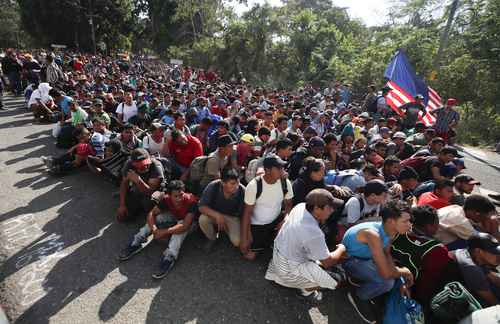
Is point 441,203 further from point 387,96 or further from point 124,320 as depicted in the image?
point 387,96

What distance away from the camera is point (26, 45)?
4791 centimetres

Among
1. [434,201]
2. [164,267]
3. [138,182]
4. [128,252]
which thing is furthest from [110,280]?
[434,201]

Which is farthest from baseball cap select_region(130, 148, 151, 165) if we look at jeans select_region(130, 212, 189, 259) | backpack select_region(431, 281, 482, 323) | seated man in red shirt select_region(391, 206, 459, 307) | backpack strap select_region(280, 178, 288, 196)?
backpack select_region(431, 281, 482, 323)

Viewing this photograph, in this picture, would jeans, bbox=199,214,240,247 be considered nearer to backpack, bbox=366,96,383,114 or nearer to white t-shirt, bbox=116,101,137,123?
white t-shirt, bbox=116,101,137,123

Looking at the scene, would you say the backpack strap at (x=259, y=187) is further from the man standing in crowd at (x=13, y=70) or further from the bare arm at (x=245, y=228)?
the man standing in crowd at (x=13, y=70)

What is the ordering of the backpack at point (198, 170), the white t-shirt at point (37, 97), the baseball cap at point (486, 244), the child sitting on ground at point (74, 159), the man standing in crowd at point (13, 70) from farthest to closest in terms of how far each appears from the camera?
the man standing in crowd at point (13, 70) → the white t-shirt at point (37, 97) → the child sitting on ground at point (74, 159) → the backpack at point (198, 170) → the baseball cap at point (486, 244)

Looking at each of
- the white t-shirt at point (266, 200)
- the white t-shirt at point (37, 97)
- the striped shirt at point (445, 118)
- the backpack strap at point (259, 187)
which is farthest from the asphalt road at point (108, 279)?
the striped shirt at point (445, 118)

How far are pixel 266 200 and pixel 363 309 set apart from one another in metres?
1.75

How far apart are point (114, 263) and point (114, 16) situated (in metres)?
38.3

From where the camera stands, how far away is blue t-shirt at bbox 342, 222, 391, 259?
9.44ft

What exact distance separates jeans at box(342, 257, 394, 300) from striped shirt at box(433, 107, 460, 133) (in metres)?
7.64

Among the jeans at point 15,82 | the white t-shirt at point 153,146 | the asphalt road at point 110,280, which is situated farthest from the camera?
the jeans at point 15,82

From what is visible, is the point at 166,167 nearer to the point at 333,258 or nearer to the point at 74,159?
the point at 74,159

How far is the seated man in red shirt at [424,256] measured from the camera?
9.35 feet
